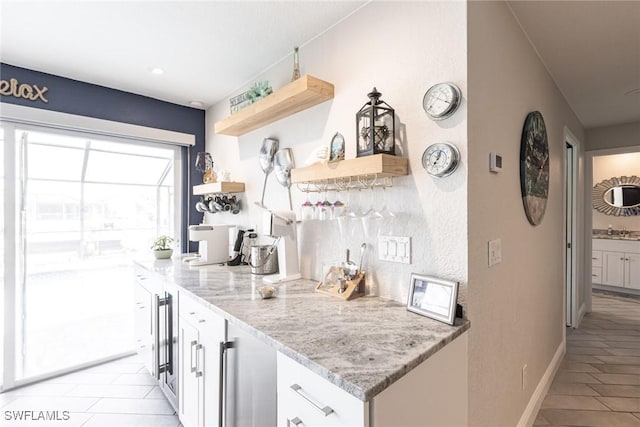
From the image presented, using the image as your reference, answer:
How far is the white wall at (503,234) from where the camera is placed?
1.30 meters

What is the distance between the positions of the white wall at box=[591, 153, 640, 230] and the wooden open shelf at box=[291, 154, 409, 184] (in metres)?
5.10

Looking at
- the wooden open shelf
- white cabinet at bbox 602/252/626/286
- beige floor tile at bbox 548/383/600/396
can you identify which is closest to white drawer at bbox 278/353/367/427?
the wooden open shelf

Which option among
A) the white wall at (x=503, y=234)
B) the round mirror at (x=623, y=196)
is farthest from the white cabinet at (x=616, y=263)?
the white wall at (x=503, y=234)

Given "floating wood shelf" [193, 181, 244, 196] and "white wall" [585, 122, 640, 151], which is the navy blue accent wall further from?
"white wall" [585, 122, 640, 151]

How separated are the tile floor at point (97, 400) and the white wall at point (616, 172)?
6.31m

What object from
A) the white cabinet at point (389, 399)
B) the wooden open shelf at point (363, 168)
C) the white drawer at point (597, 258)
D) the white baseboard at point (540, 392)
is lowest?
the white baseboard at point (540, 392)

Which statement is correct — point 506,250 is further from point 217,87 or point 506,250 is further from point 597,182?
point 597,182

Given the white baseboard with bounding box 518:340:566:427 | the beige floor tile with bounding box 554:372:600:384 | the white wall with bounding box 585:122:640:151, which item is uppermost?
the white wall with bounding box 585:122:640:151

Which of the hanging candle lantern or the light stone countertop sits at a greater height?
the hanging candle lantern

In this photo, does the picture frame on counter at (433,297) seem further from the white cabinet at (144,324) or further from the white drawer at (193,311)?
the white cabinet at (144,324)

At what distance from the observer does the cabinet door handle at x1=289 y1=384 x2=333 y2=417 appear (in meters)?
0.86

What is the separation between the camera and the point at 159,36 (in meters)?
1.89

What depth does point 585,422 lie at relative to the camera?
6.36 feet

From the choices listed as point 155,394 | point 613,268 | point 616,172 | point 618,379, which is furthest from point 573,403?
point 616,172
